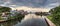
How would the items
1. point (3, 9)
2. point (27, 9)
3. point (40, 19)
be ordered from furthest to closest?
point (40, 19) < point (27, 9) < point (3, 9)

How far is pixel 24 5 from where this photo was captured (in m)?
6.97

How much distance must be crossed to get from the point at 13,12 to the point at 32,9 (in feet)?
3.11

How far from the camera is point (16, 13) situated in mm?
6809

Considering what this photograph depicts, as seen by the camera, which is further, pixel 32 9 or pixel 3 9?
pixel 32 9

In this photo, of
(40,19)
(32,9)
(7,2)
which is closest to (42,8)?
(32,9)

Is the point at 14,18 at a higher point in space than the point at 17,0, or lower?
lower

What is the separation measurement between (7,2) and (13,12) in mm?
558

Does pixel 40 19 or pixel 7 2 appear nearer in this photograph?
pixel 7 2

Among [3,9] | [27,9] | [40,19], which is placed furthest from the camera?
[40,19]

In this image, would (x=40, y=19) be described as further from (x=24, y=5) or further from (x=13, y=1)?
(x=13, y=1)

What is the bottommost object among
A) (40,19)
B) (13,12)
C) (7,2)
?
(40,19)

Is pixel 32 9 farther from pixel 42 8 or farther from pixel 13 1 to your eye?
pixel 13 1

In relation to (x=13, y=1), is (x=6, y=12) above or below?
below

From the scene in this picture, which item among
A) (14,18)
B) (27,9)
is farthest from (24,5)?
(14,18)
